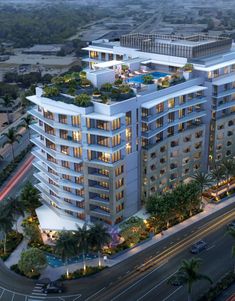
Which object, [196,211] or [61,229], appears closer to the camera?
[61,229]

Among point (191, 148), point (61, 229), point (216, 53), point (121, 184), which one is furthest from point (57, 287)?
point (216, 53)

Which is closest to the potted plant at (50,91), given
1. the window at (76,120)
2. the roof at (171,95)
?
the window at (76,120)

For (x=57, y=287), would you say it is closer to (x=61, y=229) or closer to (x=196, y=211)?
(x=61, y=229)

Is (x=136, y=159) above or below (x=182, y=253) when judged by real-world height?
above

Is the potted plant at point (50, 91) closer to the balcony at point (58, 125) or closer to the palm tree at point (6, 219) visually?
the balcony at point (58, 125)

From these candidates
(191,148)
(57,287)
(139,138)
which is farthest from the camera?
(191,148)

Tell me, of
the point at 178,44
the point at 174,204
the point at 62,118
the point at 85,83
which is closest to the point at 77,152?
the point at 62,118

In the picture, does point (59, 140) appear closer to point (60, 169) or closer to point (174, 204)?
point (60, 169)
